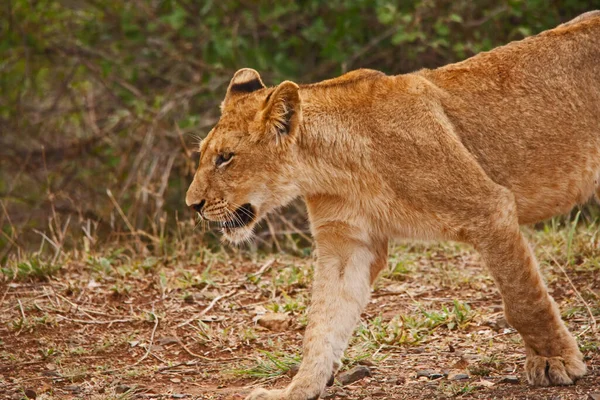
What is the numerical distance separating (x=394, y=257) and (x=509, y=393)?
2281mm

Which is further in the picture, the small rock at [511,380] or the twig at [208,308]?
the twig at [208,308]

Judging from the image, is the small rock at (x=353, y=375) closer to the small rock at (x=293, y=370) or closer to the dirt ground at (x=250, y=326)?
the dirt ground at (x=250, y=326)

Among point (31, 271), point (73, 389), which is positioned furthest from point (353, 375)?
point (31, 271)

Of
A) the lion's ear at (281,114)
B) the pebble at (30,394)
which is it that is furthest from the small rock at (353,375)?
A: the pebble at (30,394)

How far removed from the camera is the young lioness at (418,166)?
14.0 ft

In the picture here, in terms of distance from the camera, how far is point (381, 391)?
4367 millimetres

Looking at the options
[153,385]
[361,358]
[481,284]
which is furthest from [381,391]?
Answer: [481,284]

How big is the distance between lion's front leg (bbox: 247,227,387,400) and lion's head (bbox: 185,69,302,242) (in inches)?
12.9

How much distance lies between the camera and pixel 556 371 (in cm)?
420

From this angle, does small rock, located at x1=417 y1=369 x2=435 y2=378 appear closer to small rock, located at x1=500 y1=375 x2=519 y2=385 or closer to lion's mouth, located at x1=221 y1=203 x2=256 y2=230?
small rock, located at x1=500 y1=375 x2=519 y2=385

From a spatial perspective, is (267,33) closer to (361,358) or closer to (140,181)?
(140,181)

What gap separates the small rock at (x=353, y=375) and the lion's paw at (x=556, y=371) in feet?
2.56

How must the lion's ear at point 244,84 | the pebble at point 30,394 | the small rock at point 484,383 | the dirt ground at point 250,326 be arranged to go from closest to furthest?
the small rock at point 484,383, the pebble at point 30,394, the dirt ground at point 250,326, the lion's ear at point 244,84

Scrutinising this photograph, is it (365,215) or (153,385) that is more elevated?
(365,215)
